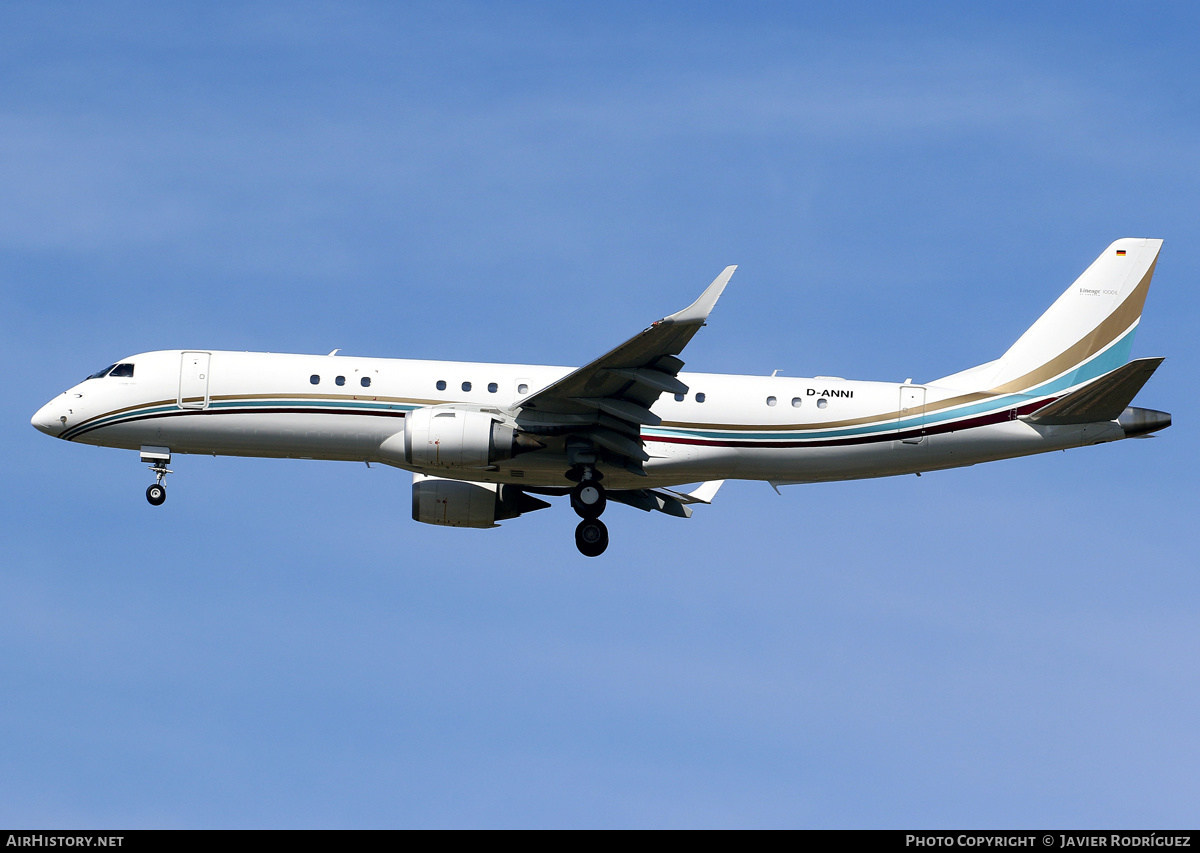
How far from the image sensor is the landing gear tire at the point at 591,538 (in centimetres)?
3212

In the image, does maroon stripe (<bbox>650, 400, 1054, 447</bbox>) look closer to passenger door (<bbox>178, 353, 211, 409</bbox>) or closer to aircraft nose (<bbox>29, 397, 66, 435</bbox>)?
passenger door (<bbox>178, 353, 211, 409</bbox>)

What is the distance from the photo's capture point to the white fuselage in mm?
31578

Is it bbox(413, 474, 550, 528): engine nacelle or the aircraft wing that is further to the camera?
bbox(413, 474, 550, 528): engine nacelle

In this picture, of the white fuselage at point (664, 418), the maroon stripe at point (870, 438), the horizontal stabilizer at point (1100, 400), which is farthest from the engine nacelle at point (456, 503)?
the horizontal stabilizer at point (1100, 400)

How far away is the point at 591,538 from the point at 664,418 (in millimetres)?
3300

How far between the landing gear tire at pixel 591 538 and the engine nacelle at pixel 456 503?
3275 mm

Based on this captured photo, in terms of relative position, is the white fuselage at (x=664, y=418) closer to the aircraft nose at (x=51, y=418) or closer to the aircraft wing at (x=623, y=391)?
the aircraft wing at (x=623, y=391)

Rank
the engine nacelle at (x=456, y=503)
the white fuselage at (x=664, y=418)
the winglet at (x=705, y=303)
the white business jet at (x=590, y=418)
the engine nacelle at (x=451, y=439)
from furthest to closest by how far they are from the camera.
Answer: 1. the engine nacelle at (x=456, y=503)
2. the white fuselage at (x=664, y=418)
3. the white business jet at (x=590, y=418)
4. the engine nacelle at (x=451, y=439)
5. the winglet at (x=705, y=303)

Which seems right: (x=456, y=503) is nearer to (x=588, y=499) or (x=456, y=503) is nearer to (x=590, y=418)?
(x=588, y=499)

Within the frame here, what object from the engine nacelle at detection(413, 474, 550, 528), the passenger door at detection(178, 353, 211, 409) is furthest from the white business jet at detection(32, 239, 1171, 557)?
the engine nacelle at detection(413, 474, 550, 528)

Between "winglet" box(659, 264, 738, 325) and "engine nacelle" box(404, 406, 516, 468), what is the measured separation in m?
5.45
